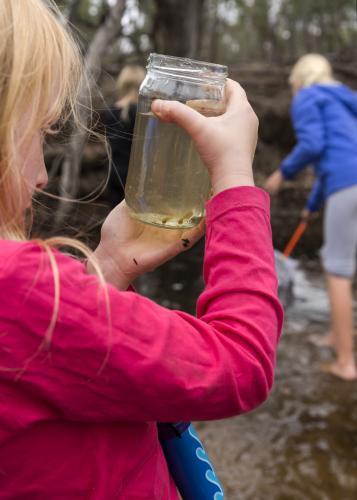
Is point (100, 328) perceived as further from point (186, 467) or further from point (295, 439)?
point (295, 439)

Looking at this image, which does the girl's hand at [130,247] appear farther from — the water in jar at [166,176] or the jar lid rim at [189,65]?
the jar lid rim at [189,65]

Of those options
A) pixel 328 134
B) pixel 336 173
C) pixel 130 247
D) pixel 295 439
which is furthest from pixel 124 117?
pixel 130 247

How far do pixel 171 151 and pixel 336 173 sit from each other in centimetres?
317

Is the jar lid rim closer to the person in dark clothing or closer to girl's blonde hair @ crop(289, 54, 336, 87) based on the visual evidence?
the person in dark clothing

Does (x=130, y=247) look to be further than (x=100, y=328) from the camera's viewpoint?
Yes

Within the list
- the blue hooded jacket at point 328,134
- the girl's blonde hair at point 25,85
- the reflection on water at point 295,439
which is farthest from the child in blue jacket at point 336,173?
the girl's blonde hair at point 25,85

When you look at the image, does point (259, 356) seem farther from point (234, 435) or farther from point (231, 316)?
point (234, 435)

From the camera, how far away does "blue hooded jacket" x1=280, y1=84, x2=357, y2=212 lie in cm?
417

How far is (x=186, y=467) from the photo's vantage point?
4.09 feet

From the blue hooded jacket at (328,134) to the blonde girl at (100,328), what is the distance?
318 cm

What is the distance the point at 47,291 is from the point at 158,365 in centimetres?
18

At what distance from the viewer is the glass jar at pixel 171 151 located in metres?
1.14

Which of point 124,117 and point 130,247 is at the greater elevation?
point 130,247

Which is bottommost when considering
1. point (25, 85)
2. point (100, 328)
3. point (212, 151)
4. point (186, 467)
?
point (186, 467)
